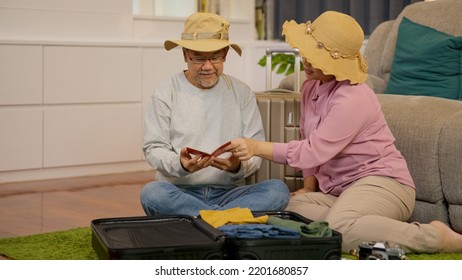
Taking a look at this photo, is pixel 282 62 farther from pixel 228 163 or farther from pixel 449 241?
pixel 449 241

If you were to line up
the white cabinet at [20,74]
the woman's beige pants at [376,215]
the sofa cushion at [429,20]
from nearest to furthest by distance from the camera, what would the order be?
the woman's beige pants at [376,215]
the sofa cushion at [429,20]
the white cabinet at [20,74]

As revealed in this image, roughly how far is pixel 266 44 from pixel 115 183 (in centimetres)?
162

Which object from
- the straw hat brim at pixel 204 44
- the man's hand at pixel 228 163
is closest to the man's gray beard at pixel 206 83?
the straw hat brim at pixel 204 44

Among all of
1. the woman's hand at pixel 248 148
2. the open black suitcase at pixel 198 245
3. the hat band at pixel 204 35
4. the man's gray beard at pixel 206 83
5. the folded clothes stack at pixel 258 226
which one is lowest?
the open black suitcase at pixel 198 245

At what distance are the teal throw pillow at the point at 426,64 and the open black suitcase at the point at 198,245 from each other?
133 centimetres

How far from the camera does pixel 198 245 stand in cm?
216

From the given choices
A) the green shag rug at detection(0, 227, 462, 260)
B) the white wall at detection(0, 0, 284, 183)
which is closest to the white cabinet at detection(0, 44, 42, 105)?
the white wall at detection(0, 0, 284, 183)

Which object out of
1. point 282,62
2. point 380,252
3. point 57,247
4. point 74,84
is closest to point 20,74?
point 74,84

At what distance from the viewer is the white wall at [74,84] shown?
445 cm

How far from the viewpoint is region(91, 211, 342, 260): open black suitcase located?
7.04 ft

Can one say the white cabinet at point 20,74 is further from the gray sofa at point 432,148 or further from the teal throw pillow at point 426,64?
the gray sofa at point 432,148

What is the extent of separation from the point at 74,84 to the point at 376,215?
2.45m

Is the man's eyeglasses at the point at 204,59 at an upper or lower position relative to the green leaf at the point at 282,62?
lower
